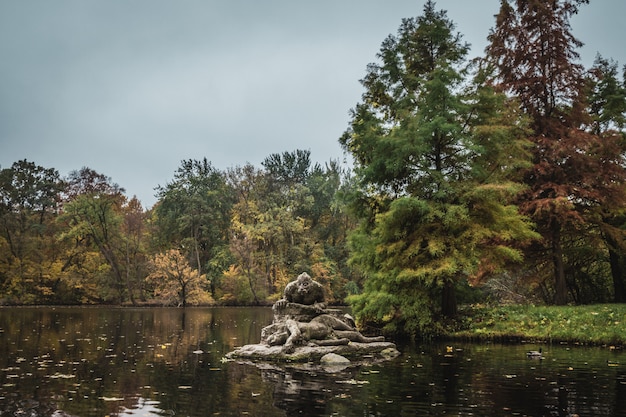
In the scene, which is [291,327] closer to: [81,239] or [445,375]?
[445,375]

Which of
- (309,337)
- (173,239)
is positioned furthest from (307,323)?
(173,239)

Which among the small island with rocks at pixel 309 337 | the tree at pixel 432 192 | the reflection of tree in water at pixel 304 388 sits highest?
the tree at pixel 432 192

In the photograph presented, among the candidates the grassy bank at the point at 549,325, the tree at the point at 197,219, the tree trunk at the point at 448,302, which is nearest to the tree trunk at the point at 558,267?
the grassy bank at the point at 549,325

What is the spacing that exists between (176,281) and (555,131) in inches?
1357

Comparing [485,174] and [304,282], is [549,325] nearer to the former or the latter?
[485,174]

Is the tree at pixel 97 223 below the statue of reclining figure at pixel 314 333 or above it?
above

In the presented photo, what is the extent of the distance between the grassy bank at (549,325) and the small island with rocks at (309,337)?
15.2 feet

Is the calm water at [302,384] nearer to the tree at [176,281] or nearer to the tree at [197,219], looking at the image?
the tree at [176,281]

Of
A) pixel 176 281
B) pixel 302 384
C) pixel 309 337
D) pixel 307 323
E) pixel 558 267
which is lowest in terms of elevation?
pixel 302 384

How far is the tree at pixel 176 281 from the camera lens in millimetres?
45156

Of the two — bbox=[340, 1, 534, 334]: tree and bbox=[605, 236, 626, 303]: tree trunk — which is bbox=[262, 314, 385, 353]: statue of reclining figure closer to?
bbox=[340, 1, 534, 334]: tree

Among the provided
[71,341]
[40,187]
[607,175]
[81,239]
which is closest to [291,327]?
[71,341]

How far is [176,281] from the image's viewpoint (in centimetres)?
4541

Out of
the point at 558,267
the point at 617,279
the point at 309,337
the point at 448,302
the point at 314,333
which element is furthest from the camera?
the point at 617,279
